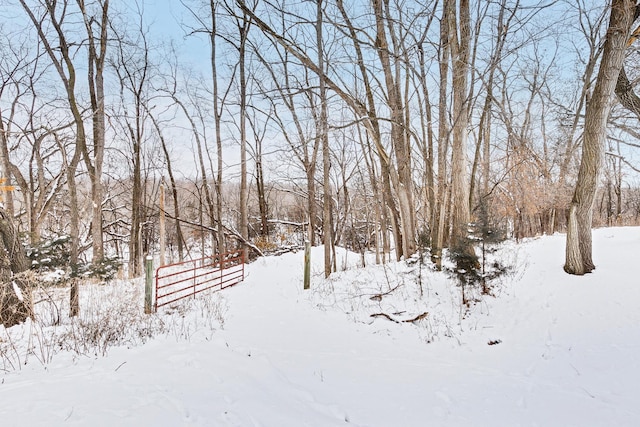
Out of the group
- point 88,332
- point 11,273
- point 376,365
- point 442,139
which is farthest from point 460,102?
point 11,273

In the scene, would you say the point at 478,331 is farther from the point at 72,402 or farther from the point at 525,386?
the point at 72,402

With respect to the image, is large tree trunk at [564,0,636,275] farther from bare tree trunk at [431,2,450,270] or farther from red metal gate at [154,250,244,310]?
red metal gate at [154,250,244,310]

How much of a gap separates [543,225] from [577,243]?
1938 centimetres

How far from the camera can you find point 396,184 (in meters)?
10.8

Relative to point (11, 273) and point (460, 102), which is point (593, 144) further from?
point (11, 273)

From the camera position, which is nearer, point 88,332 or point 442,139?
point 88,332

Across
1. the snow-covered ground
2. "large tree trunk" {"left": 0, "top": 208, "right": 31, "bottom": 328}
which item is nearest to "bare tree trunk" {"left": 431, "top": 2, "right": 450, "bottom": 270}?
the snow-covered ground

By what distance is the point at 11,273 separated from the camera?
5.91 m

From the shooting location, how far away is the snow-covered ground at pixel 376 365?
2.72 metres

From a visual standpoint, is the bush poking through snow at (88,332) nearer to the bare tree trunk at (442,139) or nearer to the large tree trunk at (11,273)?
the large tree trunk at (11,273)

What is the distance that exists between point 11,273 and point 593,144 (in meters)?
11.8

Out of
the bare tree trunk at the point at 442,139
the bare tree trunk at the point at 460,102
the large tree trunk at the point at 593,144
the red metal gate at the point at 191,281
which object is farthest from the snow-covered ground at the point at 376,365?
the bare tree trunk at the point at 460,102

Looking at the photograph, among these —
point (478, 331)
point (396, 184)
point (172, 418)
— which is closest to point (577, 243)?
point (478, 331)

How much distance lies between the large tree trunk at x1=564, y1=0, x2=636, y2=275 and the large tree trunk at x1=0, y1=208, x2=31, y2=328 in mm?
10293
